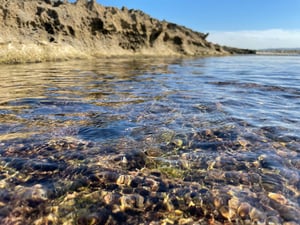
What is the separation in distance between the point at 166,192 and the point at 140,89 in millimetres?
6076

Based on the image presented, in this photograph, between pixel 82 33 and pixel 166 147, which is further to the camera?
pixel 82 33

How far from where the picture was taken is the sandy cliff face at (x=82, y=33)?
2052 cm

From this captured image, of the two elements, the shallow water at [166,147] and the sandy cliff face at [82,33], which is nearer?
the shallow water at [166,147]

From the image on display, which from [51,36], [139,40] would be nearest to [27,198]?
[51,36]

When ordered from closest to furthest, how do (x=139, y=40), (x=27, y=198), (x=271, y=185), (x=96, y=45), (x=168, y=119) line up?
(x=27, y=198), (x=271, y=185), (x=168, y=119), (x=96, y=45), (x=139, y=40)

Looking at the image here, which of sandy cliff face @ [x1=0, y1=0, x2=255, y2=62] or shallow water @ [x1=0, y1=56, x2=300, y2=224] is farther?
sandy cliff face @ [x1=0, y1=0, x2=255, y2=62]

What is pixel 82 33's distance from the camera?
2731 cm

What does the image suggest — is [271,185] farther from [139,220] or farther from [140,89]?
[140,89]

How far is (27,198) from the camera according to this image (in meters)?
2.77

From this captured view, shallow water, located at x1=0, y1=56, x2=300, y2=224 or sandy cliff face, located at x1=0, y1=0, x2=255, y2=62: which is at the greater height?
sandy cliff face, located at x1=0, y1=0, x2=255, y2=62

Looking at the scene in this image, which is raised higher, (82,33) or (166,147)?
(82,33)

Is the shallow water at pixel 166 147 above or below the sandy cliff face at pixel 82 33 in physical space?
below

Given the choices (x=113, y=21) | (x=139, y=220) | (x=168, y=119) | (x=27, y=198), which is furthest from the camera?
(x=113, y=21)

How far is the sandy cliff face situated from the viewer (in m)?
20.5
